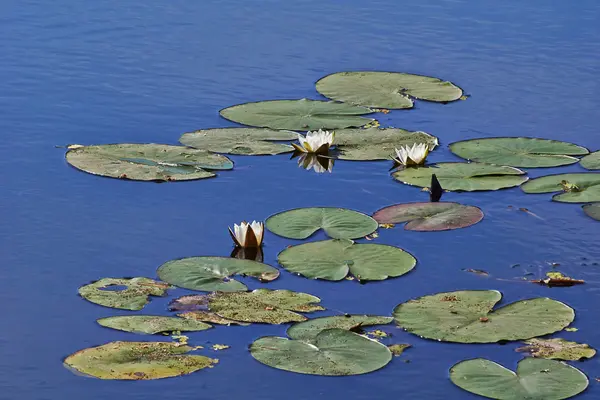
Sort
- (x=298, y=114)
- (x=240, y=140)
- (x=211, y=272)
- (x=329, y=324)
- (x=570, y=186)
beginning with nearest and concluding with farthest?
(x=329, y=324)
(x=211, y=272)
(x=570, y=186)
(x=240, y=140)
(x=298, y=114)

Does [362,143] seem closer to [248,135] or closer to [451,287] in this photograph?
[248,135]

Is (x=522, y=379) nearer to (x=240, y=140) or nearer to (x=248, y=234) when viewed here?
(x=248, y=234)

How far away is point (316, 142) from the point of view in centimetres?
692

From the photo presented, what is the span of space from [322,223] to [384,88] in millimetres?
2613

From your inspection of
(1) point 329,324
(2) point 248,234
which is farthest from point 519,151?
(1) point 329,324

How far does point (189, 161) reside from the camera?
667 cm

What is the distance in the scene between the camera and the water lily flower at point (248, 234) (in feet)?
17.8

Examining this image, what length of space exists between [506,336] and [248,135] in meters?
2.94

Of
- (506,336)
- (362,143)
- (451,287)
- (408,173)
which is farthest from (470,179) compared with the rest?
(506,336)

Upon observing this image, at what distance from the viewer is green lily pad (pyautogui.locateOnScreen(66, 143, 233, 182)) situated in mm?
6469

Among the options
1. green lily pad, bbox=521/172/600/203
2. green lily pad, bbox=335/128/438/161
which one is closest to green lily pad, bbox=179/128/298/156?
green lily pad, bbox=335/128/438/161

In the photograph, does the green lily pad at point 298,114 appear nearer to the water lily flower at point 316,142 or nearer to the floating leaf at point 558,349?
the water lily flower at point 316,142

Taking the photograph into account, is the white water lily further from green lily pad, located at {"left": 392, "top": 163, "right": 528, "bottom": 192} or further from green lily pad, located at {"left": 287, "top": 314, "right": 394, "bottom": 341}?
green lily pad, located at {"left": 287, "top": 314, "right": 394, "bottom": 341}

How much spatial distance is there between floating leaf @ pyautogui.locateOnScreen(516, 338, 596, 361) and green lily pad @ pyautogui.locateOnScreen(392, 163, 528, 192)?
1.86 meters
